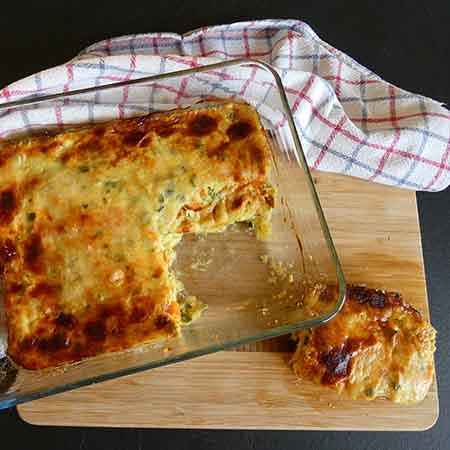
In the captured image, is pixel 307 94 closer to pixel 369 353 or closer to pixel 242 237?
pixel 242 237

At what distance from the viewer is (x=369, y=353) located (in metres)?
1.92

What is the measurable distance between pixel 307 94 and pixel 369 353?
80 cm

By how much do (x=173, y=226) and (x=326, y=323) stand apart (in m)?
0.53

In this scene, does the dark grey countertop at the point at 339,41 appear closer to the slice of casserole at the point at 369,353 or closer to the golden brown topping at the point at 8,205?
the slice of casserole at the point at 369,353

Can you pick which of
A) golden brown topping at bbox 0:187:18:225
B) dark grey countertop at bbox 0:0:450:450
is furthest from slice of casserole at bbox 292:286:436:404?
golden brown topping at bbox 0:187:18:225

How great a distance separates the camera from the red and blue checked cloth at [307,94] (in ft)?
6.57

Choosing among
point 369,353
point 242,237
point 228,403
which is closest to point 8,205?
point 242,237

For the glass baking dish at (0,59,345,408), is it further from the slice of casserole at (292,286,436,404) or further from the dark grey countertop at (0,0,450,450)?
the dark grey countertop at (0,0,450,450)

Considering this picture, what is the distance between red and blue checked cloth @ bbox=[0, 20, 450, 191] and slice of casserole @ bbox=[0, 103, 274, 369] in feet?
0.33

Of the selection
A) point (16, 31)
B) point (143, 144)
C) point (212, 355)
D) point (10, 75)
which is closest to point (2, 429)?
point (212, 355)

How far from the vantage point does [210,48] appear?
2184 millimetres

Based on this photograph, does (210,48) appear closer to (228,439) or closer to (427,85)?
(427,85)

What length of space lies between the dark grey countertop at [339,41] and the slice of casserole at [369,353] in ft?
0.90

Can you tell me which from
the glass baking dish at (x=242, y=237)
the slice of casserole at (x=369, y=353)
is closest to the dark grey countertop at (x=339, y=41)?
the slice of casserole at (x=369, y=353)
